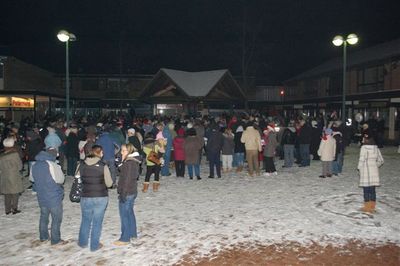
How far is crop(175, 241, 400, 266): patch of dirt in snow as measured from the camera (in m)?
5.84

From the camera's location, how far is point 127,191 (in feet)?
21.1

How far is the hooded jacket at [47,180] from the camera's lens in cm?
633

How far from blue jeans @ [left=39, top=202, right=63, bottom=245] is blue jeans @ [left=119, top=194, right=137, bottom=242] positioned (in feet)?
3.51

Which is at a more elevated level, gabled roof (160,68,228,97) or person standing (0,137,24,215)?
gabled roof (160,68,228,97)

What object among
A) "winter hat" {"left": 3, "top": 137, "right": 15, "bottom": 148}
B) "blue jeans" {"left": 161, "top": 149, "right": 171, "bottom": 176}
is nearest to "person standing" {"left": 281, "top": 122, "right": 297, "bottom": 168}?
"blue jeans" {"left": 161, "top": 149, "right": 171, "bottom": 176}

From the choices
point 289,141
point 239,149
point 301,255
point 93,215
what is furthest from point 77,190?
point 289,141

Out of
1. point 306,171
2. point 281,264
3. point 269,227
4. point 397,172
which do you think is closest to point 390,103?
point 397,172

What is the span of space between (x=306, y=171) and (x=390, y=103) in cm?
1399

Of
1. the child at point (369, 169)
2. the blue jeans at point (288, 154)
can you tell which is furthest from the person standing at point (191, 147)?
the child at point (369, 169)

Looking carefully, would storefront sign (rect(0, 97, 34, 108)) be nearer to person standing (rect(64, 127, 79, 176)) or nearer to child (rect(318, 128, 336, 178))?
person standing (rect(64, 127, 79, 176))

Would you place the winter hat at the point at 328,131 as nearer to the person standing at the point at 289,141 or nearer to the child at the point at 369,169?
the person standing at the point at 289,141

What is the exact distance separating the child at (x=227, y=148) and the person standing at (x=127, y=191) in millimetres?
7265

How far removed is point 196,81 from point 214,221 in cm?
1204

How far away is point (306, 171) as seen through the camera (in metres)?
14.2
